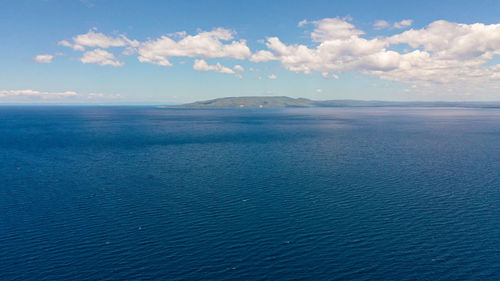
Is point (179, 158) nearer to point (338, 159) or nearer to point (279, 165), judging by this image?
point (279, 165)

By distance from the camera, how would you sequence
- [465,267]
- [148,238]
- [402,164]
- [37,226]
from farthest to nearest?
[402,164] < [37,226] < [148,238] < [465,267]

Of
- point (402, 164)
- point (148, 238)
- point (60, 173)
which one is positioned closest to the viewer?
point (148, 238)

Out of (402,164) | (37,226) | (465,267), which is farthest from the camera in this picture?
(402,164)

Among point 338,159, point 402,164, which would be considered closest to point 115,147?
point 338,159

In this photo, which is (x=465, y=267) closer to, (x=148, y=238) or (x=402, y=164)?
(x=148, y=238)

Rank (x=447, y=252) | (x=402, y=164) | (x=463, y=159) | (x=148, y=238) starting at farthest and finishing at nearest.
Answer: (x=463, y=159), (x=402, y=164), (x=148, y=238), (x=447, y=252)

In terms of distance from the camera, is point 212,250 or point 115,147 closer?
point 212,250

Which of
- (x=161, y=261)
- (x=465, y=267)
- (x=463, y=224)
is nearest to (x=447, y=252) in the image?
(x=465, y=267)

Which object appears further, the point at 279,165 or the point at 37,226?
the point at 279,165
